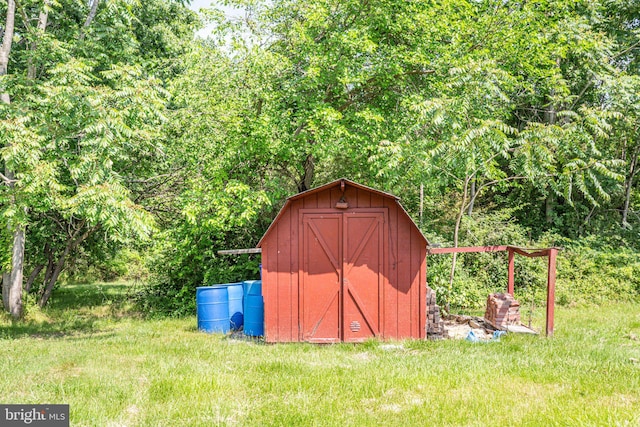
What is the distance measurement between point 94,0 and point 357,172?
733cm

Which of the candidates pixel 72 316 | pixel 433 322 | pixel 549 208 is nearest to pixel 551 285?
pixel 433 322

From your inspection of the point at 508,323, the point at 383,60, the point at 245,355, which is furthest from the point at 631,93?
Result: the point at 245,355

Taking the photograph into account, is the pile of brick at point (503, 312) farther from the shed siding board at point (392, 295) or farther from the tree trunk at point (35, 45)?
the tree trunk at point (35, 45)

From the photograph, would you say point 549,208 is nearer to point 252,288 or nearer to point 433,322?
point 433,322

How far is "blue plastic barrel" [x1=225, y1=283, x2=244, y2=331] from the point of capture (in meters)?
10.0

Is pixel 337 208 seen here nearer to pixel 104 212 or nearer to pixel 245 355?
pixel 245 355

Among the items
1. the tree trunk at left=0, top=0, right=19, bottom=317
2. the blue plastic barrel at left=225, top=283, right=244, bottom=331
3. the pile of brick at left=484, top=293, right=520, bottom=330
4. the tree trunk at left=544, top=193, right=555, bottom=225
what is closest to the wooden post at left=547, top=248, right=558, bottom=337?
the pile of brick at left=484, top=293, right=520, bottom=330

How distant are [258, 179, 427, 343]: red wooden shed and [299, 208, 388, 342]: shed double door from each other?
0.02 meters

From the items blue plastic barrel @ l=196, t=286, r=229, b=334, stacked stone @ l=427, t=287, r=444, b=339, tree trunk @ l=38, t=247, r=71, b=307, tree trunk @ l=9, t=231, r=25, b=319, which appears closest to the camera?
stacked stone @ l=427, t=287, r=444, b=339

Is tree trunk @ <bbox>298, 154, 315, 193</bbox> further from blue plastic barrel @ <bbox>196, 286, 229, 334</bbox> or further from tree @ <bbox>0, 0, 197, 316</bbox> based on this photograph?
blue plastic barrel @ <bbox>196, 286, 229, 334</bbox>

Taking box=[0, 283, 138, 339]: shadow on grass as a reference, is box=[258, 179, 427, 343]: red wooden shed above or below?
above

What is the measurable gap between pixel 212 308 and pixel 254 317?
3.58ft

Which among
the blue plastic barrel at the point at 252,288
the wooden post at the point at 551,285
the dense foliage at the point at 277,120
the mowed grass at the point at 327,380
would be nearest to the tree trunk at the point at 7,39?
the dense foliage at the point at 277,120

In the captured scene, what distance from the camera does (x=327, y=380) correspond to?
6.14 meters
